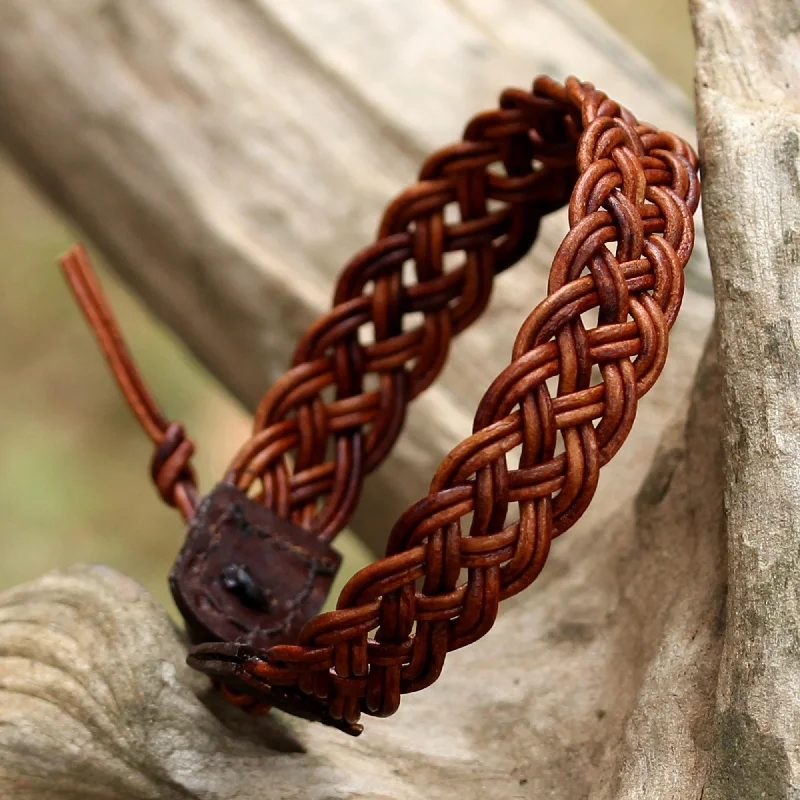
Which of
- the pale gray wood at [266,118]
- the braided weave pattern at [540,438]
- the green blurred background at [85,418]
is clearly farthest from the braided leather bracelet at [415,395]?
the green blurred background at [85,418]

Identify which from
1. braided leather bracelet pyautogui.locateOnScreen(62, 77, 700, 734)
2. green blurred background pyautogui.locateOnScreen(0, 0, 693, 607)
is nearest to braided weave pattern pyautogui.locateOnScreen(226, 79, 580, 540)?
braided leather bracelet pyautogui.locateOnScreen(62, 77, 700, 734)

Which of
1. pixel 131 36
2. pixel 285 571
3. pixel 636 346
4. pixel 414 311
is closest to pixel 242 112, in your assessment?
pixel 131 36

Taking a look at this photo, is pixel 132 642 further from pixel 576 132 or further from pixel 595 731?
pixel 576 132

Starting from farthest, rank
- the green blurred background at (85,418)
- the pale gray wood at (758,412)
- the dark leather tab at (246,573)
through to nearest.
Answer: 1. the green blurred background at (85,418)
2. the dark leather tab at (246,573)
3. the pale gray wood at (758,412)

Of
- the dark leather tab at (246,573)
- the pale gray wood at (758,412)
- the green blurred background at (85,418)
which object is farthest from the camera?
the green blurred background at (85,418)

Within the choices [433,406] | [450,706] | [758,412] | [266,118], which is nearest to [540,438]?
[758,412]

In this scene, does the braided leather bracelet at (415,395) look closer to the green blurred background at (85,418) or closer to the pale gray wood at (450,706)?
the pale gray wood at (450,706)

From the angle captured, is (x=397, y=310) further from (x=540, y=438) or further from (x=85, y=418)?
(x=85, y=418)
